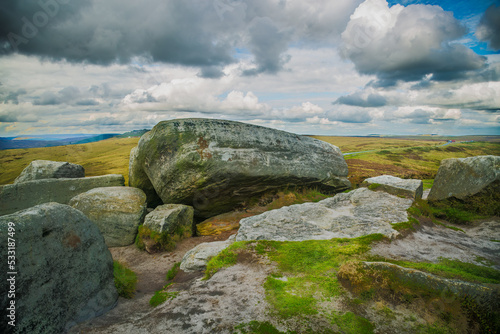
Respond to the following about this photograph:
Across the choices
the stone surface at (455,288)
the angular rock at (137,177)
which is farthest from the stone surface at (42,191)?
the stone surface at (455,288)

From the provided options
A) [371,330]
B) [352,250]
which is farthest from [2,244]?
[352,250]

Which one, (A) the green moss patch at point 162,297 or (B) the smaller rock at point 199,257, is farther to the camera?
(B) the smaller rock at point 199,257

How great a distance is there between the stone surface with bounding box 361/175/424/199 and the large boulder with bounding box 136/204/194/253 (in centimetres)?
1301

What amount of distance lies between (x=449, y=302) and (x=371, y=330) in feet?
5.79

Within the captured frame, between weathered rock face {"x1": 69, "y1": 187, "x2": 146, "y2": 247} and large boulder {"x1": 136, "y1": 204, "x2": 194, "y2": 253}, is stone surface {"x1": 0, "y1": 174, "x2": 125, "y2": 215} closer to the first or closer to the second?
weathered rock face {"x1": 69, "y1": 187, "x2": 146, "y2": 247}

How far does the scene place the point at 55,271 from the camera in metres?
5.41

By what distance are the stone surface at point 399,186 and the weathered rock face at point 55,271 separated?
1626 cm

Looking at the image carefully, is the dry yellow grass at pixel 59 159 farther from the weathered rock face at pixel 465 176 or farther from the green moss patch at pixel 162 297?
the weathered rock face at pixel 465 176

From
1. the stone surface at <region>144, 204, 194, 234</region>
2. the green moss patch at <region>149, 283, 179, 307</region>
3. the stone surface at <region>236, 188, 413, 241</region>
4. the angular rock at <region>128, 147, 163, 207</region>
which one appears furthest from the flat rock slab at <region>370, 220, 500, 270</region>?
the angular rock at <region>128, 147, 163, 207</region>

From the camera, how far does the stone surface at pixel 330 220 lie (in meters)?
10.1

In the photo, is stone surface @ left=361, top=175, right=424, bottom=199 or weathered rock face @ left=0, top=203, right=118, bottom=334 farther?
stone surface @ left=361, top=175, right=424, bottom=199

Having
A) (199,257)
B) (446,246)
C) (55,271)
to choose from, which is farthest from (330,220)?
(55,271)

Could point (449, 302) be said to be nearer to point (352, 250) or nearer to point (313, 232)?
point (352, 250)

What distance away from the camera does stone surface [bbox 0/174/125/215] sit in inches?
594
